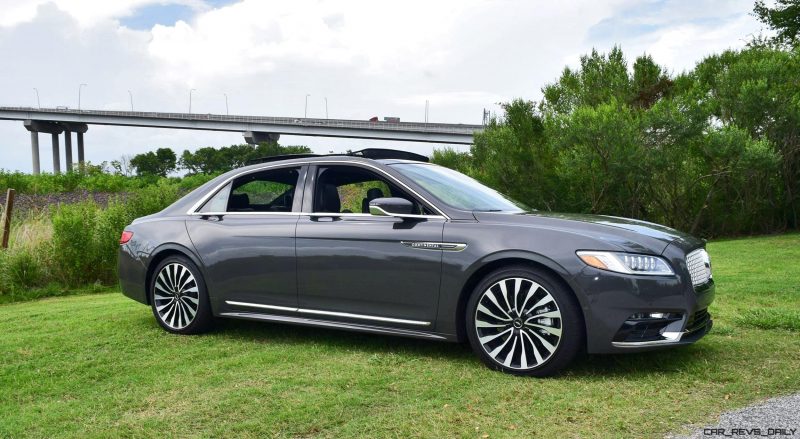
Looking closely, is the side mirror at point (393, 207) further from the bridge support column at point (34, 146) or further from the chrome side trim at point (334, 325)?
the bridge support column at point (34, 146)

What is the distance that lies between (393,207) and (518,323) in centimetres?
128

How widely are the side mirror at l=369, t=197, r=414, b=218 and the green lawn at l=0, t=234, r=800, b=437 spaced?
3.66ft

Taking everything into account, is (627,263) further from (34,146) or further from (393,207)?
(34,146)

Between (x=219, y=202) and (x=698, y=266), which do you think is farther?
(x=219, y=202)

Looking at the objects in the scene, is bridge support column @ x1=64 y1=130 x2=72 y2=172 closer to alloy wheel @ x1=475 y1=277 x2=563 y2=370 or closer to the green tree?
the green tree

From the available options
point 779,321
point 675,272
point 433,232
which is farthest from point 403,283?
point 779,321

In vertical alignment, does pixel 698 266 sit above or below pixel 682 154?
below

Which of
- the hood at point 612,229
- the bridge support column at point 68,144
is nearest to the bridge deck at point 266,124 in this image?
the bridge support column at point 68,144

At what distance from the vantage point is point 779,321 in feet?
21.1

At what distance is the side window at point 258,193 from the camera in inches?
247

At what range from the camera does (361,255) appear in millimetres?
5562

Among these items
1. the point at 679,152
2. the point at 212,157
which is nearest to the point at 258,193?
the point at 679,152

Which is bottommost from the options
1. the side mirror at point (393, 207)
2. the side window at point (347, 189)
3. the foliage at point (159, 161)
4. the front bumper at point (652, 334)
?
the front bumper at point (652, 334)

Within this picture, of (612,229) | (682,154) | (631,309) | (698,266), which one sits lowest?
(631,309)
